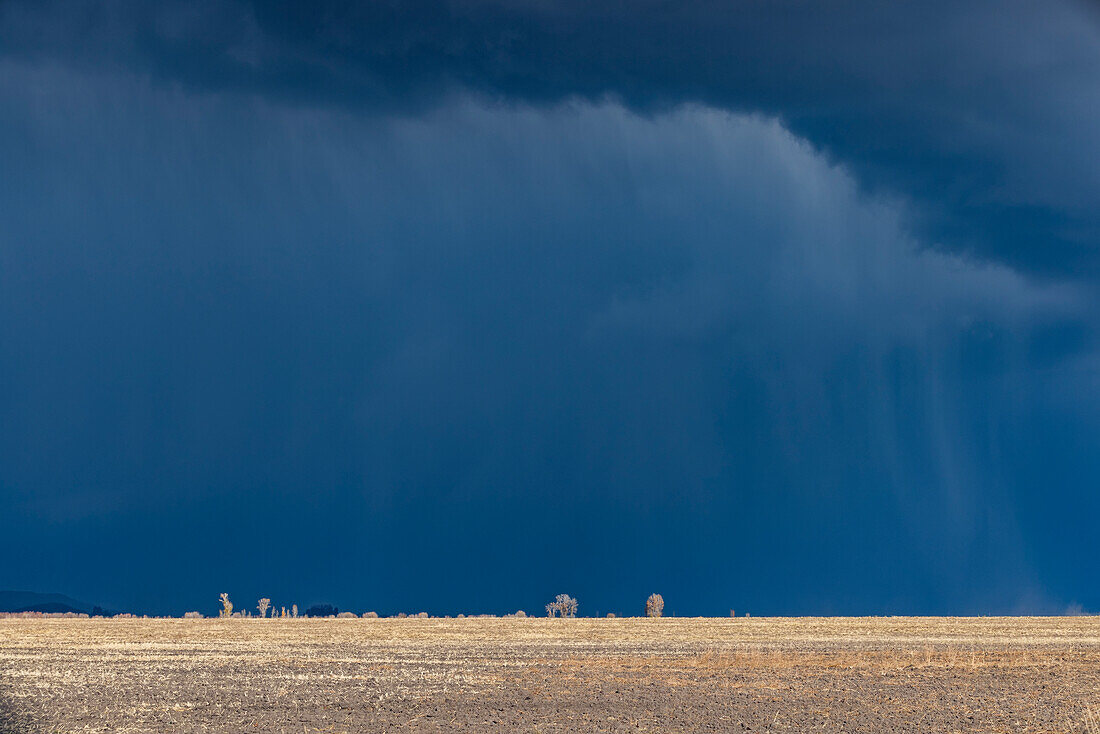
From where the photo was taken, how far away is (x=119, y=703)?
2477 centimetres

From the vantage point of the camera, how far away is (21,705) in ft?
79.4

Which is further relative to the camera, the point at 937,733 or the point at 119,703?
the point at 119,703

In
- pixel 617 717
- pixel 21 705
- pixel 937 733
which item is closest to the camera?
pixel 937 733

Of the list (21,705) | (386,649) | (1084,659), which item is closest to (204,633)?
(386,649)

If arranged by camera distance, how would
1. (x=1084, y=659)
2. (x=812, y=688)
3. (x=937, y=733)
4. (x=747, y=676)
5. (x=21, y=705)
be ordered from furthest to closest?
(x=1084, y=659) → (x=747, y=676) → (x=812, y=688) → (x=21, y=705) → (x=937, y=733)

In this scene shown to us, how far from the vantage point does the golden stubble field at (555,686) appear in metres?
21.9

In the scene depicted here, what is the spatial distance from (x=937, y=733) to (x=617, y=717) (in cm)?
734

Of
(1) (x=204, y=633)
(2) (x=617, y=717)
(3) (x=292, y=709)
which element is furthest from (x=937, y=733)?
(1) (x=204, y=633)

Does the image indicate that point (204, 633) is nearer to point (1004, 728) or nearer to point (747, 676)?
point (747, 676)

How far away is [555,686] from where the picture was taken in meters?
28.6

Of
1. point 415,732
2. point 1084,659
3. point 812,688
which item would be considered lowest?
point 415,732

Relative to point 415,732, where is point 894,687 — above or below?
above

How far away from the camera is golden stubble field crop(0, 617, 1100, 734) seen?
21906 millimetres

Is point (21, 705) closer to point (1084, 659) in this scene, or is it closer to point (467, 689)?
point (467, 689)
